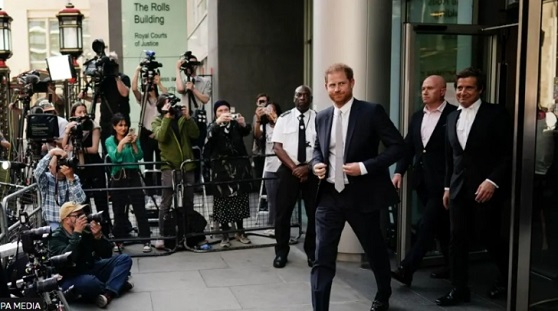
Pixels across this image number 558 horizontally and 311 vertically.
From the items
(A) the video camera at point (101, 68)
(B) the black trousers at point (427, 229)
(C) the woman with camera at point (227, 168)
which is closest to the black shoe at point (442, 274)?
(B) the black trousers at point (427, 229)

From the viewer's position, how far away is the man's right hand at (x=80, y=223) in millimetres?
5371

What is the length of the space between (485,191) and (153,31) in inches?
361

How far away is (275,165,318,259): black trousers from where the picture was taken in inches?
266

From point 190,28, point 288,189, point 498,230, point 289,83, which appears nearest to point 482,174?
point 498,230

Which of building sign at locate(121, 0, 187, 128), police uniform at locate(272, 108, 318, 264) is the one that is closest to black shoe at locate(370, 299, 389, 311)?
police uniform at locate(272, 108, 318, 264)

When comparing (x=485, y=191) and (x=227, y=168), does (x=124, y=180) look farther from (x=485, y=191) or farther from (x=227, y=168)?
(x=485, y=191)

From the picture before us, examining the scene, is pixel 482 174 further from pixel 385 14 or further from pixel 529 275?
pixel 385 14

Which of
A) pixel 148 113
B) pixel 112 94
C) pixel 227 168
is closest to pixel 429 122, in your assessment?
pixel 227 168

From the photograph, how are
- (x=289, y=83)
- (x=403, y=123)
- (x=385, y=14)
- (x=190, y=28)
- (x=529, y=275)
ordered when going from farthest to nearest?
(x=190, y=28), (x=289, y=83), (x=385, y=14), (x=403, y=123), (x=529, y=275)

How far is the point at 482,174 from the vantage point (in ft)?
17.5

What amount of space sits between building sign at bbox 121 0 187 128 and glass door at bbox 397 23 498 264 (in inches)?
269

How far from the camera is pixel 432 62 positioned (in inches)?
272

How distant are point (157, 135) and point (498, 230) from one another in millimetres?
4241

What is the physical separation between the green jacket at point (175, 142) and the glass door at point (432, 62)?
289cm
